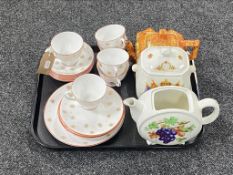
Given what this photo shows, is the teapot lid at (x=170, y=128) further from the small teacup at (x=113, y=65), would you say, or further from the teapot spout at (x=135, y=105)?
the small teacup at (x=113, y=65)

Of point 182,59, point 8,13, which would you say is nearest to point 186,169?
point 182,59

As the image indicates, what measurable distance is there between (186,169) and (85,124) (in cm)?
24

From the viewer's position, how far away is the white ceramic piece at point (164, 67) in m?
0.76

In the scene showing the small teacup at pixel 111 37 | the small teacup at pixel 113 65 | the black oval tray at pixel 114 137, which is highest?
the small teacup at pixel 111 37

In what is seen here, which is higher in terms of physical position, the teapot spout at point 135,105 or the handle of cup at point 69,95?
the teapot spout at point 135,105

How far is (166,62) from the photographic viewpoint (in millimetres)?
759

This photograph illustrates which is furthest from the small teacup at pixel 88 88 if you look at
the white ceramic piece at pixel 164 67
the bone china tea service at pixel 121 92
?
the white ceramic piece at pixel 164 67

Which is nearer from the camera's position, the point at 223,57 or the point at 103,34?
the point at 103,34

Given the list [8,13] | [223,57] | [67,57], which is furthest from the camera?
[8,13]

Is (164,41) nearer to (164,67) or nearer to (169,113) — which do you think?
(164,67)

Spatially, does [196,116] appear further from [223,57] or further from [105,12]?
[105,12]

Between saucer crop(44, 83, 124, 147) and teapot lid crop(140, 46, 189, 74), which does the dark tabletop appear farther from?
teapot lid crop(140, 46, 189, 74)

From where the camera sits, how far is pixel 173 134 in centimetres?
74

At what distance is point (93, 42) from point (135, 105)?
413 millimetres
